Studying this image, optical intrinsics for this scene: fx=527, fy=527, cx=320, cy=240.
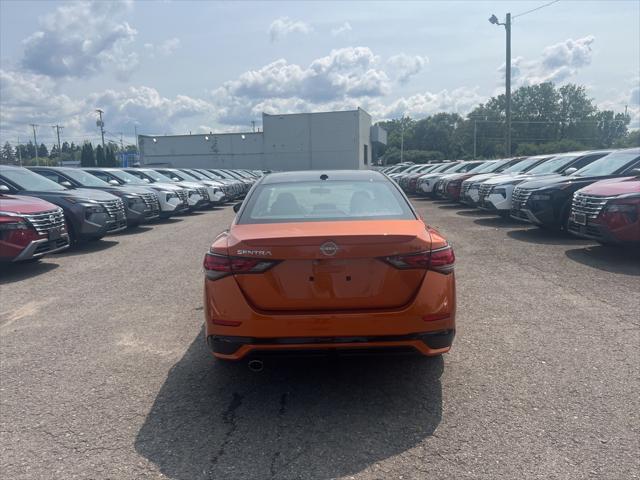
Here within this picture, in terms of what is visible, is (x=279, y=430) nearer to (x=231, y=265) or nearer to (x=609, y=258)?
(x=231, y=265)

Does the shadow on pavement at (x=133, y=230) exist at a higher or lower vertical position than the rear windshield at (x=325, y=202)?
lower

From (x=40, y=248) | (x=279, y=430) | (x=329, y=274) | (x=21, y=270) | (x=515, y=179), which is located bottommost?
(x=279, y=430)

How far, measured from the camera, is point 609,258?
26.2 feet

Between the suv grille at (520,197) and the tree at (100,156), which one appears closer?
the suv grille at (520,197)

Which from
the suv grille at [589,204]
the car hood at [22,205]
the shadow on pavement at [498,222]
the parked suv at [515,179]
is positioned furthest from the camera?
the shadow on pavement at [498,222]

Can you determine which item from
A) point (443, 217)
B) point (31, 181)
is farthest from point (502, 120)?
point (31, 181)

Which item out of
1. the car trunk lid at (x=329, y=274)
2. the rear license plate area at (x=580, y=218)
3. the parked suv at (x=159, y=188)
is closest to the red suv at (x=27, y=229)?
the car trunk lid at (x=329, y=274)

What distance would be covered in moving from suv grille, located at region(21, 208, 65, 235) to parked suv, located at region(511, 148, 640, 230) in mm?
8215

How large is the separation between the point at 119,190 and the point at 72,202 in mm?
2702

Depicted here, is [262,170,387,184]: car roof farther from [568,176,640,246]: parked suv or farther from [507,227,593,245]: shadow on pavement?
[507,227,593,245]: shadow on pavement

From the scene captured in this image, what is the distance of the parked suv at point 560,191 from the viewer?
966cm

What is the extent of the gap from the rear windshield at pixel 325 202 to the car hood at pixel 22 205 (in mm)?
4864

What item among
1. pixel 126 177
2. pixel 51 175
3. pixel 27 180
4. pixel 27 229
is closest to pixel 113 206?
pixel 27 180

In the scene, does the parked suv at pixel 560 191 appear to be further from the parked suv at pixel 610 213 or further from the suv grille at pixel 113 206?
the suv grille at pixel 113 206
